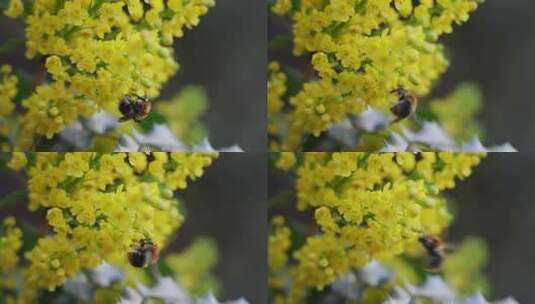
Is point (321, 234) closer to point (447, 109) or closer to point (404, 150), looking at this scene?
point (404, 150)

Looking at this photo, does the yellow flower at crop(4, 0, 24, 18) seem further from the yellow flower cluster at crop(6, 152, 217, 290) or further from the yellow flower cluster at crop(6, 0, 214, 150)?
the yellow flower cluster at crop(6, 152, 217, 290)

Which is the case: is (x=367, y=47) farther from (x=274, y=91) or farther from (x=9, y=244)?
(x=9, y=244)

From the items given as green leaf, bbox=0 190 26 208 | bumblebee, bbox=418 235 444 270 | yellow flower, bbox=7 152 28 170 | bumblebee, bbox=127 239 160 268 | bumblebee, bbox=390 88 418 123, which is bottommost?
bumblebee, bbox=127 239 160 268

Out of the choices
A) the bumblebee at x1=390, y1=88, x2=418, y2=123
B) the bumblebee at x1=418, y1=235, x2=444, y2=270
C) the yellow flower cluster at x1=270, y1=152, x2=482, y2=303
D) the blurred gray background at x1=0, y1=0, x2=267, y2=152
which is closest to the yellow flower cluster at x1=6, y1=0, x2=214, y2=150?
the blurred gray background at x1=0, y1=0, x2=267, y2=152

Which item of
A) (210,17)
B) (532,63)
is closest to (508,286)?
(532,63)

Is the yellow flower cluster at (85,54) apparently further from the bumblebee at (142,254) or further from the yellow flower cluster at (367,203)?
the yellow flower cluster at (367,203)

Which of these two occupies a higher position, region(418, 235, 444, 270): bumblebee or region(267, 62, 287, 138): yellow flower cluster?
region(267, 62, 287, 138): yellow flower cluster

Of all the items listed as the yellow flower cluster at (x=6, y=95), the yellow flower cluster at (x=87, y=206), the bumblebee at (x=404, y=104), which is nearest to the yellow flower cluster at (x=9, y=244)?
the yellow flower cluster at (x=87, y=206)
